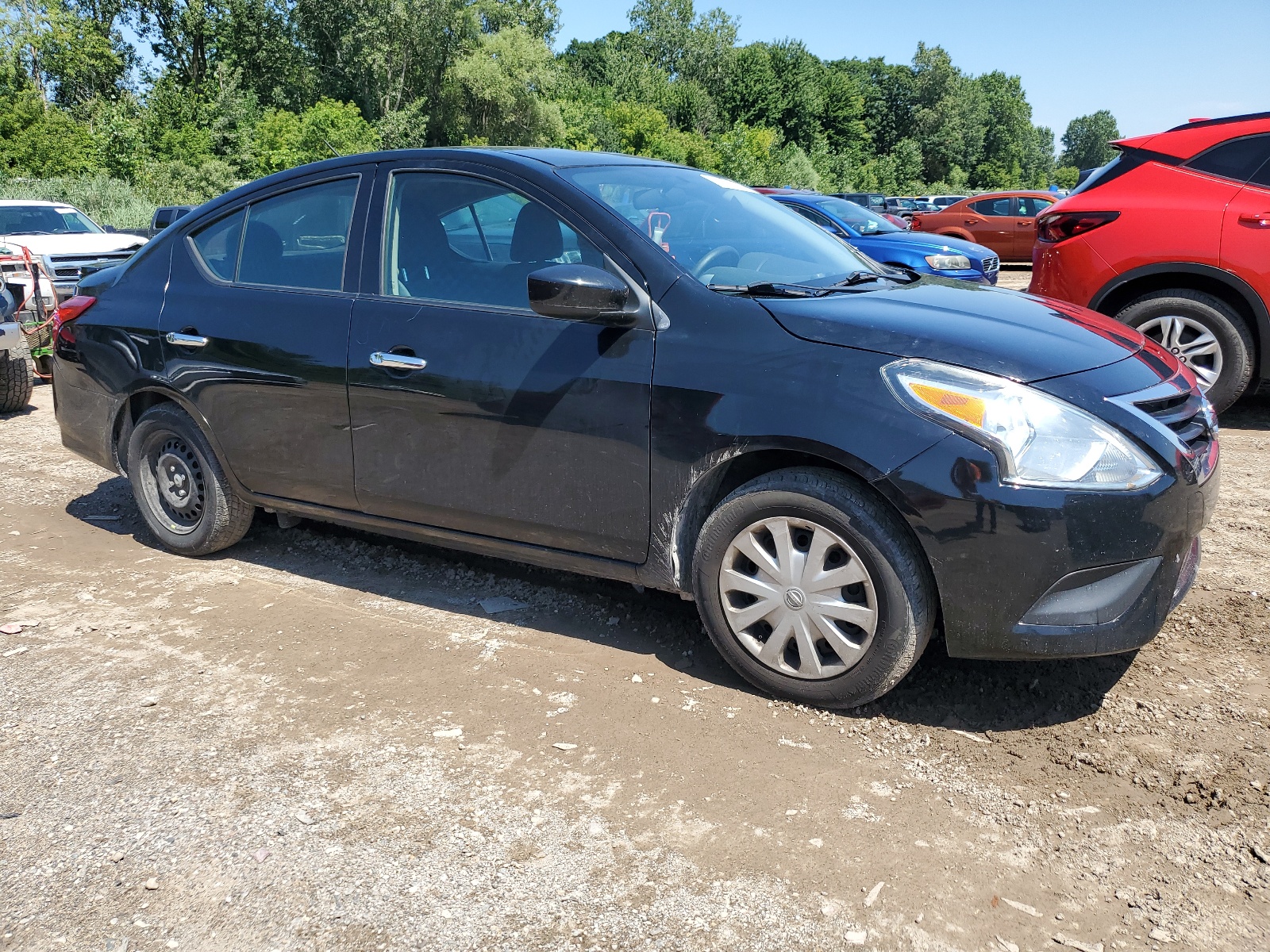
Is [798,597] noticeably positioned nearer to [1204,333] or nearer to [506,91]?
[1204,333]

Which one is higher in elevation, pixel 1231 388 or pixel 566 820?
pixel 1231 388

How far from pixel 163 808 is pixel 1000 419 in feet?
8.14

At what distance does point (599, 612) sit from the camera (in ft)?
13.6

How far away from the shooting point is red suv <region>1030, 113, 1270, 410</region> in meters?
6.38

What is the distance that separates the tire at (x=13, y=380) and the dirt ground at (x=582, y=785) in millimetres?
4399

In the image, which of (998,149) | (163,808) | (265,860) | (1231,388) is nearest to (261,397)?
(163,808)

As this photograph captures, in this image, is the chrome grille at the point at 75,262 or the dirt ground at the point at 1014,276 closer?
the chrome grille at the point at 75,262

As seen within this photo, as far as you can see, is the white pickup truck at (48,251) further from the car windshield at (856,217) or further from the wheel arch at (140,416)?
the car windshield at (856,217)

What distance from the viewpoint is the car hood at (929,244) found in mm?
12438

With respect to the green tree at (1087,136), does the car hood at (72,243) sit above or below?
below

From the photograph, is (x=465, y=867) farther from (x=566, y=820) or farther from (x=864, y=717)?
(x=864, y=717)

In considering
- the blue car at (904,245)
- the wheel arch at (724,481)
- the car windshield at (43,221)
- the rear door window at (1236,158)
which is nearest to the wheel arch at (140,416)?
the wheel arch at (724,481)

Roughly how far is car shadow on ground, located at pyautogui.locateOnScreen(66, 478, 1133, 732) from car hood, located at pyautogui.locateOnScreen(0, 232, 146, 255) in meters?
8.61

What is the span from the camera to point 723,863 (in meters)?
2.56
